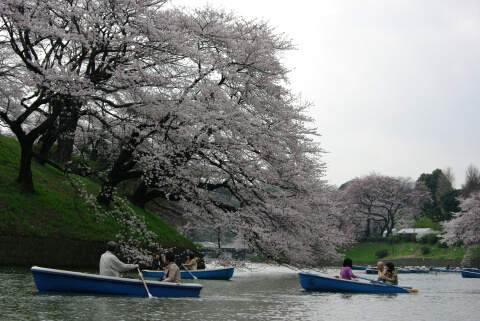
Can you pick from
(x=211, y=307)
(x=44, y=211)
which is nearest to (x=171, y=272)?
(x=211, y=307)

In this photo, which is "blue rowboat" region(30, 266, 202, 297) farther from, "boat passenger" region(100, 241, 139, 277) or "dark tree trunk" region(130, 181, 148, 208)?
"dark tree trunk" region(130, 181, 148, 208)

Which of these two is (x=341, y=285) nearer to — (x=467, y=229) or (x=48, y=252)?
(x=48, y=252)

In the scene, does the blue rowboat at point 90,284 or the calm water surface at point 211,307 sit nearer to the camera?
the calm water surface at point 211,307

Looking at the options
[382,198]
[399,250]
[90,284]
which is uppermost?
[382,198]

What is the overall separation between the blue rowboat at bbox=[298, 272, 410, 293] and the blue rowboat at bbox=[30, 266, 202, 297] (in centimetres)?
657

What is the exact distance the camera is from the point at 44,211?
71.7 ft

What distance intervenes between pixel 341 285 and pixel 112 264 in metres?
9.06

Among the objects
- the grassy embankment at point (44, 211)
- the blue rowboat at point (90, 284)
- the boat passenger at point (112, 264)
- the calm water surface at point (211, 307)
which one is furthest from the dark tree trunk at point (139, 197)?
the boat passenger at point (112, 264)

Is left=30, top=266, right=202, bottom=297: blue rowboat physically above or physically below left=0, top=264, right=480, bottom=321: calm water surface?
above

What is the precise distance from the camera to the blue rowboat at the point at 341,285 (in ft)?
62.2

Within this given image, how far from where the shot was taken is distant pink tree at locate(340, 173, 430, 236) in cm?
8438

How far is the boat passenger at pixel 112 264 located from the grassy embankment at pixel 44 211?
7.42 metres

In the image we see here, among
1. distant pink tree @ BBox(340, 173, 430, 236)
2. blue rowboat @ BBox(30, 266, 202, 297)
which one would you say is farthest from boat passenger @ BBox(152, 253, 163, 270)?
distant pink tree @ BBox(340, 173, 430, 236)

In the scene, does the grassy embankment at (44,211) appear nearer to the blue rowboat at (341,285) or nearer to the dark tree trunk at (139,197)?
the dark tree trunk at (139,197)
